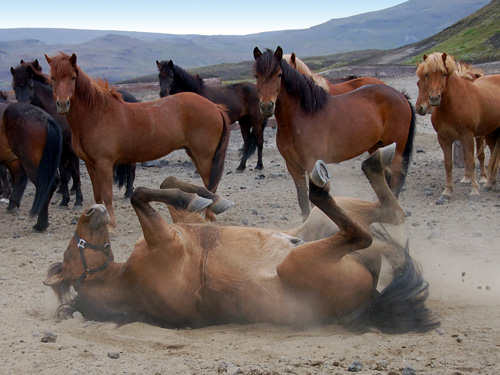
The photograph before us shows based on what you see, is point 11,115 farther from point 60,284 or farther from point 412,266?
point 412,266

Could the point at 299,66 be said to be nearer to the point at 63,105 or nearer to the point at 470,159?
the point at 63,105

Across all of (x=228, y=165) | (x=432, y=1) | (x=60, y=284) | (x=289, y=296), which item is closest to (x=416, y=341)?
(x=289, y=296)

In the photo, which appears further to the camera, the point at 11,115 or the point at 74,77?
the point at 11,115

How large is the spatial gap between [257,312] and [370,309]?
72cm

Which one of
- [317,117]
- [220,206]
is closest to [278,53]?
[317,117]

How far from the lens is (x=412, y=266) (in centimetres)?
356

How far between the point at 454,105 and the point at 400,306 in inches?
211

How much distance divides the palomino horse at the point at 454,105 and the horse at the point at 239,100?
392cm

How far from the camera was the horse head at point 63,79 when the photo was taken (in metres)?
6.18

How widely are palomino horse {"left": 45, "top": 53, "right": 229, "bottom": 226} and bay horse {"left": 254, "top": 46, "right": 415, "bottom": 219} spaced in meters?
1.47

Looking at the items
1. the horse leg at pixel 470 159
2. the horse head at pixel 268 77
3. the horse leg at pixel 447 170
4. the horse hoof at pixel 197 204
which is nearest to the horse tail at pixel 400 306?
the horse hoof at pixel 197 204

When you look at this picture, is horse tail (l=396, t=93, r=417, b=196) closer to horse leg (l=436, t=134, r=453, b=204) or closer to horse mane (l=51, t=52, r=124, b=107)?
horse leg (l=436, t=134, r=453, b=204)

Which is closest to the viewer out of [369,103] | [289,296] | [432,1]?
[289,296]

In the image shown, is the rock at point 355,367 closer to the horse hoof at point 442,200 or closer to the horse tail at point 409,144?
the horse tail at point 409,144
